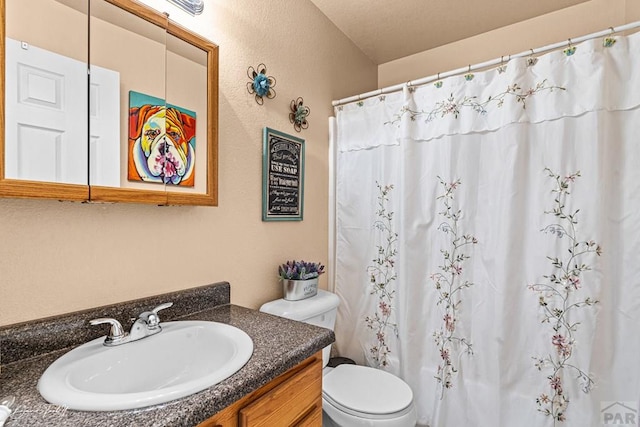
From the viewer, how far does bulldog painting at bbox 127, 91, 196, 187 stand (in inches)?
39.1

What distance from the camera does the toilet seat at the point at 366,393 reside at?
1287 mm

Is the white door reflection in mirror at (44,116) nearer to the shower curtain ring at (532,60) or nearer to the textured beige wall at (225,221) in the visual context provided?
the textured beige wall at (225,221)

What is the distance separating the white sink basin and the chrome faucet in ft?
0.05

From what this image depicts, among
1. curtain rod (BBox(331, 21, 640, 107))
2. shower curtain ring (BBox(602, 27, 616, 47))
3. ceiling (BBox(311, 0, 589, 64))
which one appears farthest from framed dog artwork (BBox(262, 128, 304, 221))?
shower curtain ring (BBox(602, 27, 616, 47))

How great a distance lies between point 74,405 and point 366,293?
154 cm

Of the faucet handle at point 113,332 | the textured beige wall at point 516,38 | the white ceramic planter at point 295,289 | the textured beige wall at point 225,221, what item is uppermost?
the textured beige wall at point 516,38

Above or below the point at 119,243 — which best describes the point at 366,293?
below

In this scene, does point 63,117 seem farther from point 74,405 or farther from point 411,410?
point 411,410

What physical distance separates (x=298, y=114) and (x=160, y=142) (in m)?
0.84

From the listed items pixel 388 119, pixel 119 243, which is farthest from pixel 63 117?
pixel 388 119

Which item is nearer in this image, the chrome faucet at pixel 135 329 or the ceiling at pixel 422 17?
the chrome faucet at pixel 135 329

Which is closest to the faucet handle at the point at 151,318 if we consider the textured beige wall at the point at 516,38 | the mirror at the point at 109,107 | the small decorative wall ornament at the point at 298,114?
the mirror at the point at 109,107

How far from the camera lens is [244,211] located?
142 centimetres

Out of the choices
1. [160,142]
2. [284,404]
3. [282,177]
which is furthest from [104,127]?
[284,404]
